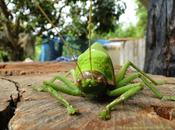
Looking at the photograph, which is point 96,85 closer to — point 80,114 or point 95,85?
point 95,85

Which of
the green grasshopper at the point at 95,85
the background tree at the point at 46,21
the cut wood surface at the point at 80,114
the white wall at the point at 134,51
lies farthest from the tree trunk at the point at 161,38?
the white wall at the point at 134,51

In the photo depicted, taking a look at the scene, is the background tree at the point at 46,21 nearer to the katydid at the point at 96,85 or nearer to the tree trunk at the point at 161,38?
the tree trunk at the point at 161,38

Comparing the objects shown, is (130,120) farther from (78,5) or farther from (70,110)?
(78,5)

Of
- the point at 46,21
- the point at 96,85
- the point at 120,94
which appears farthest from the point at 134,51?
the point at 96,85

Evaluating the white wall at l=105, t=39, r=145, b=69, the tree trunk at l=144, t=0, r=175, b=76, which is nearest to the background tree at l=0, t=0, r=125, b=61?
the white wall at l=105, t=39, r=145, b=69

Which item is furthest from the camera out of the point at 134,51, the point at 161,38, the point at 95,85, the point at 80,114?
the point at 134,51

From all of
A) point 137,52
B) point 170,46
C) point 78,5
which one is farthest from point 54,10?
point 170,46

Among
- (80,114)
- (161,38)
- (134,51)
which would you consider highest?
(161,38)
